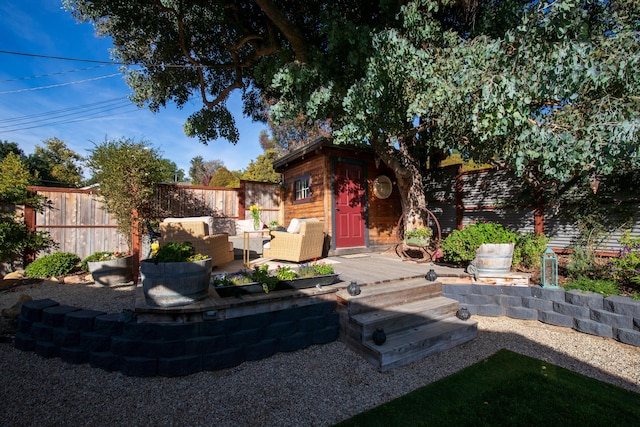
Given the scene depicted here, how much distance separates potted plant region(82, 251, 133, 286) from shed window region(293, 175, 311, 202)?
4271mm

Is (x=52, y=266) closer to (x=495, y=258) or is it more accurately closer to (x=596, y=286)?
(x=495, y=258)

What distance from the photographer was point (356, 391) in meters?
2.43

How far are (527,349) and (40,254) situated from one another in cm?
955

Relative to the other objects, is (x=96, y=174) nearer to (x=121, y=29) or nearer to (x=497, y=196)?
(x=121, y=29)

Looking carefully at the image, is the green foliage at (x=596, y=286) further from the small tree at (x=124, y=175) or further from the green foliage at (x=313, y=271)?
the small tree at (x=124, y=175)

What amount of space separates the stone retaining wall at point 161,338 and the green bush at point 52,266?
11.9 feet

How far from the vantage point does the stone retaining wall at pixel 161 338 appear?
2.67m

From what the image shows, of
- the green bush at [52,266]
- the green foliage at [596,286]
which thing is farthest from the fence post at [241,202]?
the green foliage at [596,286]

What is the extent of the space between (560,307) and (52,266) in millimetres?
9394

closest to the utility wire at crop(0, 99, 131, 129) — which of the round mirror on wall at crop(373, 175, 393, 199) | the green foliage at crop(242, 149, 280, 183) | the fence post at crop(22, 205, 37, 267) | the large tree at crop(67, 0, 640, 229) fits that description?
the large tree at crop(67, 0, 640, 229)

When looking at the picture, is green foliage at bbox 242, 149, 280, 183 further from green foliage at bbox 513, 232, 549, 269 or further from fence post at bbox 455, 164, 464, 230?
green foliage at bbox 513, 232, 549, 269

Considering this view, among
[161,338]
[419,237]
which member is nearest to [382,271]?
[419,237]

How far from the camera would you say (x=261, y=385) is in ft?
8.29

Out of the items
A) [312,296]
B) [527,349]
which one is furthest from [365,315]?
[527,349]
